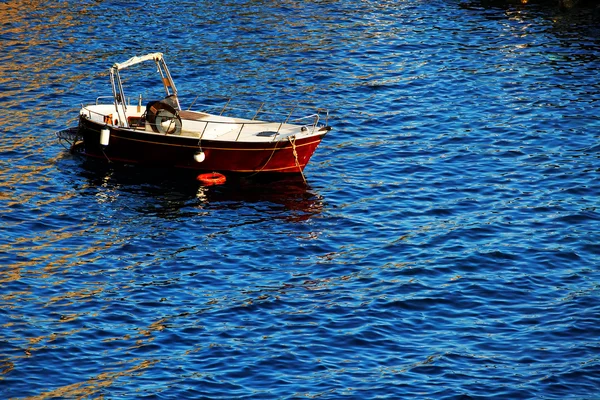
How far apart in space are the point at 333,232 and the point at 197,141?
22.2 feet

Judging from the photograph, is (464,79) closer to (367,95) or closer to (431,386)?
(367,95)

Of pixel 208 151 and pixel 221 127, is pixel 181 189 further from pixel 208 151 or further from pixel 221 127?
pixel 221 127

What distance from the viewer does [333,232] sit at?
28.8 m

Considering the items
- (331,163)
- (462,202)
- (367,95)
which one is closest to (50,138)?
(331,163)

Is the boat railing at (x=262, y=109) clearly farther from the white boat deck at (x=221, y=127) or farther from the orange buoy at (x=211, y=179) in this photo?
the orange buoy at (x=211, y=179)

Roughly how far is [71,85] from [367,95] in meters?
13.4

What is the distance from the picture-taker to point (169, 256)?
27219mm

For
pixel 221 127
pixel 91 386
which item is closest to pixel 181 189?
pixel 221 127

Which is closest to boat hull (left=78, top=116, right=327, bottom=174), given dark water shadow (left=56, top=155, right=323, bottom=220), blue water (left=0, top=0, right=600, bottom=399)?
dark water shadow (left=56, top=155, right=323, bottom=220)

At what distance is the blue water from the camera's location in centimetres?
Answer: 2142

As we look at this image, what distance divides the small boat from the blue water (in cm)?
72

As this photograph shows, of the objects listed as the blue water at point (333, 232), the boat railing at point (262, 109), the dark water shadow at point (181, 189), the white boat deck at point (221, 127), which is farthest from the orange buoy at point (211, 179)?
the boat railing at point (262, 109)

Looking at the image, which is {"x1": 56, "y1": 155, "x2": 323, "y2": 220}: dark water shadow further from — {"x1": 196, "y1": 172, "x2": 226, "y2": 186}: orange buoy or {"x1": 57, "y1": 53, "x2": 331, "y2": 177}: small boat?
{"x1": 57, "y1": 53, "x2": 331, "y2": 177}: small boat

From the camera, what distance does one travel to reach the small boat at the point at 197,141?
32.8 m
